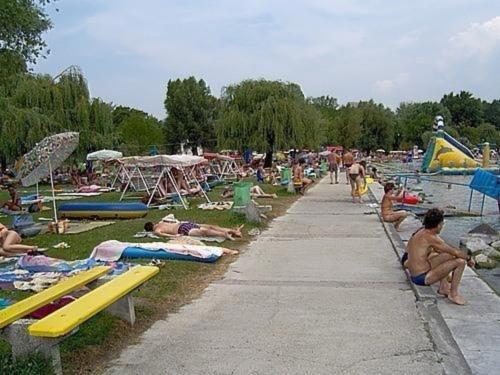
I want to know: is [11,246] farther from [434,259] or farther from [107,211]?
[434,259]

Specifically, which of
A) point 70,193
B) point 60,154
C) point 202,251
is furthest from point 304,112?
point 202,251

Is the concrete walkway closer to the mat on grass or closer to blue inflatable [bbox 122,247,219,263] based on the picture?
blue inflatable [bbox 122,247,219,263]

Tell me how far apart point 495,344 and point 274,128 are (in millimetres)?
33344

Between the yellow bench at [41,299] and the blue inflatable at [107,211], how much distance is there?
9632 millimetres

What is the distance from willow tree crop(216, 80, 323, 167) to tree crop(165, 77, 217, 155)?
25.5 meters

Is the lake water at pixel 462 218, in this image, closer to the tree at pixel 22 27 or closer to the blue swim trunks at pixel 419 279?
the blue swim trunks at pixel 419 279

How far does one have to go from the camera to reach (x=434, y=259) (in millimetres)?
7258

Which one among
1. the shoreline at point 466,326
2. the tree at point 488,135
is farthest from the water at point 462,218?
the tree at point 488,135

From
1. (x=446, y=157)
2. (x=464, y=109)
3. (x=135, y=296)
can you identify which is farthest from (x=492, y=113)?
(x=135, y=296)

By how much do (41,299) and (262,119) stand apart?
33.4m

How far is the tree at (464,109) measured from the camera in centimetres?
10494

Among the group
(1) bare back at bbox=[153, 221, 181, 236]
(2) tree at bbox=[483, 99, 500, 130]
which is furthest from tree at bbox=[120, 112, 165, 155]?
(2) tree at bbox=[483, 99, 500, 130]

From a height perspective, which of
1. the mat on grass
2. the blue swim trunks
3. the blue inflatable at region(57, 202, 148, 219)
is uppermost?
the blue swim trunks

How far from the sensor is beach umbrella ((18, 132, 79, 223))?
13417 millimetres
